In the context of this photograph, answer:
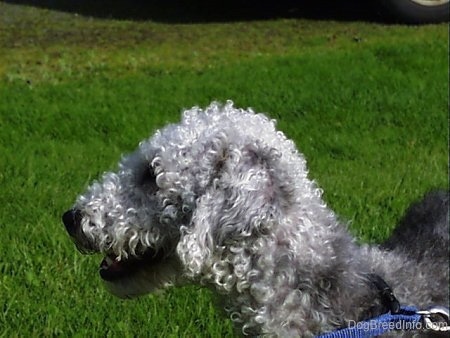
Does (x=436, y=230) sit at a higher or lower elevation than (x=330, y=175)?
higher

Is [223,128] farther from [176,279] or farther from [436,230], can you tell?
[436,230]

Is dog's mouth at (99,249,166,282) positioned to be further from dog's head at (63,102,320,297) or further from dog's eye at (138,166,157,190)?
dog's eye at (138,166,157,190)

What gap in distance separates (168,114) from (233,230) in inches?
192

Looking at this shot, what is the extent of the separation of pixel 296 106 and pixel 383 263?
487cm

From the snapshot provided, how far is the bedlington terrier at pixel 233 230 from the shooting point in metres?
2.91

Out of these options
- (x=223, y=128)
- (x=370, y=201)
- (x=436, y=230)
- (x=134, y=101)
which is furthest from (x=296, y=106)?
(x=223, y=128)

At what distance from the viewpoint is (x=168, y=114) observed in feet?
25.2

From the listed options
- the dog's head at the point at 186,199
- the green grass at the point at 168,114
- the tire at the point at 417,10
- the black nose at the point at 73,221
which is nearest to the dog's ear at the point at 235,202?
the dog's head at the point at 186,199

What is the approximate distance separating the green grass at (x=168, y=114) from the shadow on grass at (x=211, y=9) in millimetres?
383

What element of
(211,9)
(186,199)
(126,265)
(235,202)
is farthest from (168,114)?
A: (211,9)

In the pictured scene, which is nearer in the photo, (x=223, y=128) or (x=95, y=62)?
(x=223, y=128)

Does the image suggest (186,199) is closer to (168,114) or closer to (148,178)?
(148,178)

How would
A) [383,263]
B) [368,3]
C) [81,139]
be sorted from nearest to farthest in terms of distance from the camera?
[383,263]
[81,139]
[368,3]

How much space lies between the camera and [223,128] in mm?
3049
